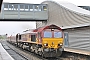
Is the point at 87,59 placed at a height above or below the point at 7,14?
below

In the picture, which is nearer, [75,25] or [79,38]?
[79,38]

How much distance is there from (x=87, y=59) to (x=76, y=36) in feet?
17.4

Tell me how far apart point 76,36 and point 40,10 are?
64.0 ft

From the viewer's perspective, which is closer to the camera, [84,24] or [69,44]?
[84,24]

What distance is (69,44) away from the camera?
25328 mm

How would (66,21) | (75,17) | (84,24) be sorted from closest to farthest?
(84,24)
(75,17)
(66,21)

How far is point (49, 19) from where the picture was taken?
4012 cm

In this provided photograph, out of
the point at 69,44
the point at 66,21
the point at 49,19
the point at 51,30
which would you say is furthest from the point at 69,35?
the point at 49,19

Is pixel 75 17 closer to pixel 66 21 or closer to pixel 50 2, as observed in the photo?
pixel 66 21

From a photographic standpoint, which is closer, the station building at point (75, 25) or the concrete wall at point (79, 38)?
the concrete wall at point (79, 38)

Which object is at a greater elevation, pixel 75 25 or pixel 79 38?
pixel 75 25

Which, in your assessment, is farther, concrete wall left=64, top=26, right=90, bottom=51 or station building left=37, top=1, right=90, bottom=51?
station building left=37, top=1, right=90, bottom=51

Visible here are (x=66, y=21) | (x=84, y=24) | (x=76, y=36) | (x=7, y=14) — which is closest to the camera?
(x=84, y=24)

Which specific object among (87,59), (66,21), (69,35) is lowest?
(87,59)
